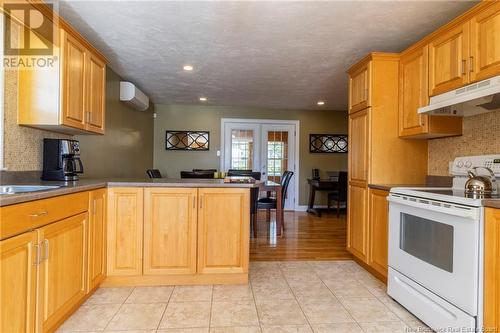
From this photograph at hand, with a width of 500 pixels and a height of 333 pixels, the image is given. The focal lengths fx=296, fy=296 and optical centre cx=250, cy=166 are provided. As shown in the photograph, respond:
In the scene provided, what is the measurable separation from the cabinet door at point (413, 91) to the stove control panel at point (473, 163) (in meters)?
0.37

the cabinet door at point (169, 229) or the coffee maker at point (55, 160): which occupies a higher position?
the coffee maker at point (55, 160)

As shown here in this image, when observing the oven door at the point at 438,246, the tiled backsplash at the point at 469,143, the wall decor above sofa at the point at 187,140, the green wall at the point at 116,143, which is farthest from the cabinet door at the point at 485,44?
the wall decor above sofa at the point at 187,140

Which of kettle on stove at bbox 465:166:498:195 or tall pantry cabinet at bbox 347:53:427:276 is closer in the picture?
kettle on stove at bbox 465:166:498:195

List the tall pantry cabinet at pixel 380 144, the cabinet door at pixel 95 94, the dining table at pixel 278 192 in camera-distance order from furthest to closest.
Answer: the dining table at pixel 278 192, the tall pantry cabinet at pixel 380 144, the cabinet door at pixel 95 94

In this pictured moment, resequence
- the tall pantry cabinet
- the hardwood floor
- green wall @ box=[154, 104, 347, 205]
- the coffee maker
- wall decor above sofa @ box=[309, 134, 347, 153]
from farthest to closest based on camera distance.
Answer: wall decor above sofa @ box=[309, 134, 347, 153] < green wall @ box=[154, 104, 347, 205] < the hardwood floor < the tall pantry cabinet < the coffee maker

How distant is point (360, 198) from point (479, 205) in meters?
1.42

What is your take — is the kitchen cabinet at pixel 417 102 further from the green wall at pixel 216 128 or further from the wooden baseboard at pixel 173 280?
the green wall at pixel 216 128

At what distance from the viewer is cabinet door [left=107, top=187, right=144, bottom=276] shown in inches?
97.1

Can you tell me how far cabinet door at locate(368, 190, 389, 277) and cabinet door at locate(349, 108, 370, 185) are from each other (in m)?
0.28

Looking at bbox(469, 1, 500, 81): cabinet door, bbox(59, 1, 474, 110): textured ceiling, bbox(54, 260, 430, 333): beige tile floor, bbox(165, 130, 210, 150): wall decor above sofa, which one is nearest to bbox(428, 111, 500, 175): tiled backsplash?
bbox(469, 1, 500, 81): cabinet door

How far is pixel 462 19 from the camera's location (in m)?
2.11

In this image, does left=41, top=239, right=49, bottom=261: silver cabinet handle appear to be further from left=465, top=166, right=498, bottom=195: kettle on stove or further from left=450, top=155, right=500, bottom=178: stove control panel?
left=450, top=155, right=500, bottom=178: stove control panel

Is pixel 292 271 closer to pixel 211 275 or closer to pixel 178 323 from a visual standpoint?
pixel 211 275

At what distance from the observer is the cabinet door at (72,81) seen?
87.1 inches
